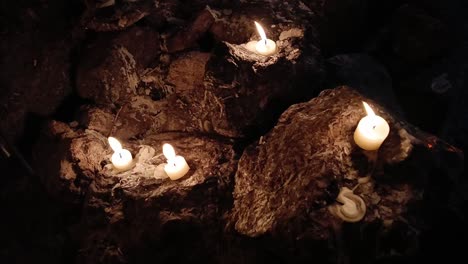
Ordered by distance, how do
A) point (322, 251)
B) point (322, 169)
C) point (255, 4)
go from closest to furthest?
point (322, 251)
point (322, 169)
point (255, 4)

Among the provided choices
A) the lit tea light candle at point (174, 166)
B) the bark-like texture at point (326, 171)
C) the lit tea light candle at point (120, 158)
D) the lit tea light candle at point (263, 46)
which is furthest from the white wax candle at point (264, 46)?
the lit tea light candle at point (120, 158)

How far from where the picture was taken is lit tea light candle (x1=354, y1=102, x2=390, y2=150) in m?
2.25

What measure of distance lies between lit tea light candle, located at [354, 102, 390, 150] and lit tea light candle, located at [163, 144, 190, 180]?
154 centimetres

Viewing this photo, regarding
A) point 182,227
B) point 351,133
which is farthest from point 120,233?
point 351,133

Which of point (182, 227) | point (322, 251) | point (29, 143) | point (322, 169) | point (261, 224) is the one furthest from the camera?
point (29, 143)

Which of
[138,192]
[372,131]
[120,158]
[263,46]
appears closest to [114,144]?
[120,158]

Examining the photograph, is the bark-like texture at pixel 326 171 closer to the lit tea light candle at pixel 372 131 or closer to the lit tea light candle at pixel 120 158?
the lit tea light candle at pixel 372 131

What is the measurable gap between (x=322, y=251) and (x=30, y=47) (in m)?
3.42

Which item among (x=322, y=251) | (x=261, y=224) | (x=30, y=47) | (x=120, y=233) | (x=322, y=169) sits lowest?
(x=120, y=233)

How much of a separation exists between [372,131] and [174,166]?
1.68 meters

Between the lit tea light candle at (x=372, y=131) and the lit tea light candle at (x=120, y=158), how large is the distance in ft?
7.24

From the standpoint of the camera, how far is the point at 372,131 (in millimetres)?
2264

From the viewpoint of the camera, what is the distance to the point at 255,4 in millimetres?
4176

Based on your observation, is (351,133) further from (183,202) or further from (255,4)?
(255,4)
